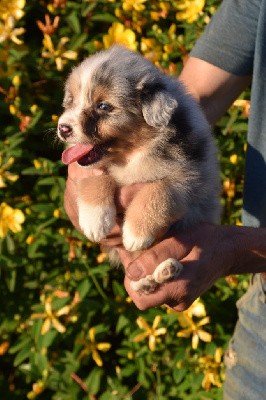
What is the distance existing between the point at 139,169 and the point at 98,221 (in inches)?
8.2

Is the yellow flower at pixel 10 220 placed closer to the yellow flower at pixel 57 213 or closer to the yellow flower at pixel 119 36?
→ the yellow flower at pixel 57 213

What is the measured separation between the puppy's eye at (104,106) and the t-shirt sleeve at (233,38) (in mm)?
882

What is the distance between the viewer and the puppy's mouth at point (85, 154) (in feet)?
6.57

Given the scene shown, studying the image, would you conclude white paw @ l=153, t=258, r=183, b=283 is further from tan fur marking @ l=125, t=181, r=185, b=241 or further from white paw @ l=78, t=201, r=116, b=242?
white paw @ l=78, t=201, r=116, b=242

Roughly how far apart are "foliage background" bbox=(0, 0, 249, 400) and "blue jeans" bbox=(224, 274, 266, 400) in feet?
1.08

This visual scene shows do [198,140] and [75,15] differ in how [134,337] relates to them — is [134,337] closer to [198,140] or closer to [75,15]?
[198,140]

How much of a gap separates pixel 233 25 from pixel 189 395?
1831 mm

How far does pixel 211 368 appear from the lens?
3.24 metres

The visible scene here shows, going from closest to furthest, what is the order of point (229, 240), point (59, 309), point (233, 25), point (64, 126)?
point (64, 126) → point (229, 240) → point (233, 25) → point (59, 309)

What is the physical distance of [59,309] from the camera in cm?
302

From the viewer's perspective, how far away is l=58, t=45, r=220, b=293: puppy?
199 centimetres

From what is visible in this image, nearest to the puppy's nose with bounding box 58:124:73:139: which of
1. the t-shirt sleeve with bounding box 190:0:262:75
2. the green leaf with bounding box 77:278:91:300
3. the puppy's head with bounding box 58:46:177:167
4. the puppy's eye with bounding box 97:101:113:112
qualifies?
the puppy's head with bounding box 58:46:177:167

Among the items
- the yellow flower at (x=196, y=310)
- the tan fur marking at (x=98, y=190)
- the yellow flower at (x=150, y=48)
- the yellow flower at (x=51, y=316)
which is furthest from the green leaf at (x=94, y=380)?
the yellow flower at (x=150, y=48)

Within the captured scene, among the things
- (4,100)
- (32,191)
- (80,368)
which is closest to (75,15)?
(4,100)
